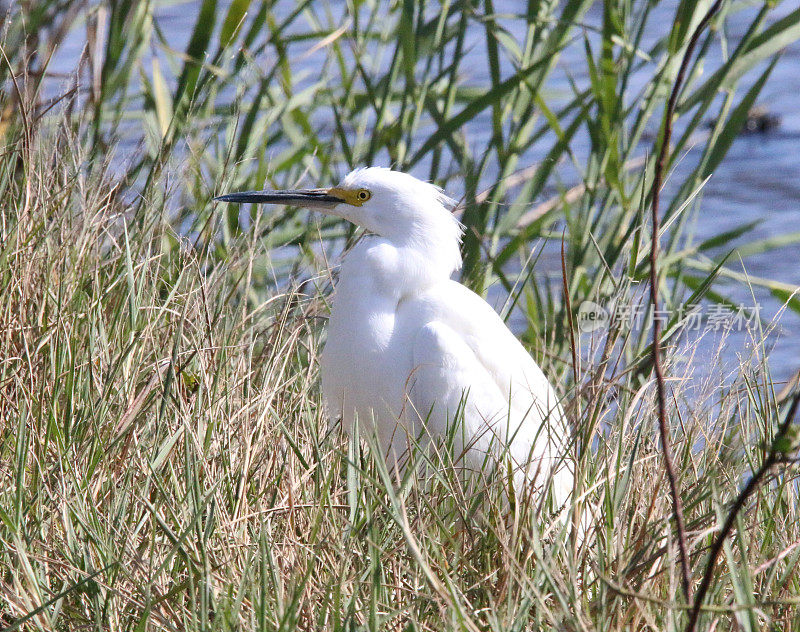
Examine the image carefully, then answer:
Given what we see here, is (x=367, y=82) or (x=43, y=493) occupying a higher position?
(x=367, y=82)

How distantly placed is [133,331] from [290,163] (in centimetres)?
145

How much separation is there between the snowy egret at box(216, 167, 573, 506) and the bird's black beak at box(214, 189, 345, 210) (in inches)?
1.4

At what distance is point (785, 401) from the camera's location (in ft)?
7.40

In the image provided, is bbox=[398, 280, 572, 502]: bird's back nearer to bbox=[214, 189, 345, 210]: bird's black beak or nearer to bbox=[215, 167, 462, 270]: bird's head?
bbox=[215, 167, 462, 270]: bird's head

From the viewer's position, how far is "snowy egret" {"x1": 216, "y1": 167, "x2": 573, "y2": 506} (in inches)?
88.6

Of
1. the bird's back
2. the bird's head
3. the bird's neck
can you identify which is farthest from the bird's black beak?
the bird's back

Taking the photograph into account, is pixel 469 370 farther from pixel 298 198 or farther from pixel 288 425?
pixel 298 198

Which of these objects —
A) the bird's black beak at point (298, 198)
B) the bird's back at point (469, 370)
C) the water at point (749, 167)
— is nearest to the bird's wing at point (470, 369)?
the bird's back at point (469, 370)

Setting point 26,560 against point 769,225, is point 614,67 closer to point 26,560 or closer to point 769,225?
point 26,560

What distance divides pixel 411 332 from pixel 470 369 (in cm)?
16

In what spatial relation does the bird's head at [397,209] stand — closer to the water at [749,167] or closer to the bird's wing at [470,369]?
the bird's wing at [470,369]

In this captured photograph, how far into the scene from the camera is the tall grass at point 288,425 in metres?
1.44

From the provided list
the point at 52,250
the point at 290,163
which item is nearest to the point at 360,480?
the point at 52,250

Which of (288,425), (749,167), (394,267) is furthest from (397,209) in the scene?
(749,167)
